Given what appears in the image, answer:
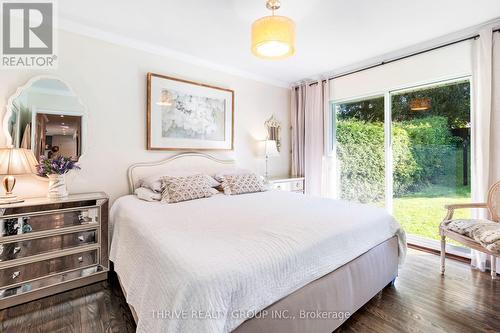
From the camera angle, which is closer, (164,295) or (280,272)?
(164,295)

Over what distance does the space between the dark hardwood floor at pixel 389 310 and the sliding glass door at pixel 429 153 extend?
98 centimetres

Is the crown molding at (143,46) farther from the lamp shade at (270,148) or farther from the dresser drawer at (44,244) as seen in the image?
the dresser drawer at (44,244)

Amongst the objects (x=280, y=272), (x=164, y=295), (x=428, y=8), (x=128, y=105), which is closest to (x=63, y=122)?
(x=128, y=105)

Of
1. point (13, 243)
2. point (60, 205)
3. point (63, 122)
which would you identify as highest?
point (63, 122)

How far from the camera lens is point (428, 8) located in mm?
2227

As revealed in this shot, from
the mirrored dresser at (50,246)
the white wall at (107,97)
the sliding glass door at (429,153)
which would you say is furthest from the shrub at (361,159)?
the mirrored dresser at (50,246)

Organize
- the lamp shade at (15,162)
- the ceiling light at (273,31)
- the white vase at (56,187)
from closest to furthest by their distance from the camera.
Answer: the ceiling light at (273,31)
the lamp shade at (15,162)
the white vase at (56,187)

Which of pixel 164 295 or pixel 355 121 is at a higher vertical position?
pixel 355 121

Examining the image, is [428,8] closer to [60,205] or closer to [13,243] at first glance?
[60,205]

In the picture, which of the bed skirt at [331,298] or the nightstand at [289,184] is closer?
the bed skirt at [331,298]

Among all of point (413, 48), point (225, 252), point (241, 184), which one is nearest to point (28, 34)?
point (241, 184)

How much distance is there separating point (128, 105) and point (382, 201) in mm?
3696

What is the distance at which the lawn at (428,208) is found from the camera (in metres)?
2.89

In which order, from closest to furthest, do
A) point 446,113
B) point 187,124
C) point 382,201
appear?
point 446,113 → point 187,124 → point 382,201
